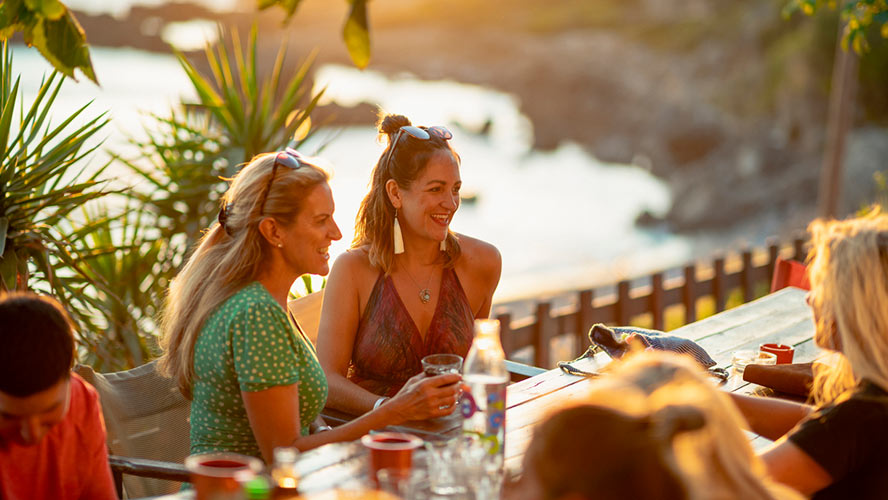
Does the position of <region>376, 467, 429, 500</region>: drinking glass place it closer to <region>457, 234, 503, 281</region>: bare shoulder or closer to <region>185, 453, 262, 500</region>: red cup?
<region>185, 453, 262, 500</region>: red cup

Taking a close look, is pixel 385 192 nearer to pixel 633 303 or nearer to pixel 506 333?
pixel 506 333

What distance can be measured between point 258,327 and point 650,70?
80.4ft

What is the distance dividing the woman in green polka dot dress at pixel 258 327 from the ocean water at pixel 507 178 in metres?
1.00

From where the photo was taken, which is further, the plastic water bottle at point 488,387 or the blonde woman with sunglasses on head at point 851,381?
the plastic water bottle at point 488,387

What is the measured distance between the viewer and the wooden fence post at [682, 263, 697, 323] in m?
5.59

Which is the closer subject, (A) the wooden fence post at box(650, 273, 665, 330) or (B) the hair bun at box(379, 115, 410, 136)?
(B) the hair bun at box(379, 115, 410, 136)

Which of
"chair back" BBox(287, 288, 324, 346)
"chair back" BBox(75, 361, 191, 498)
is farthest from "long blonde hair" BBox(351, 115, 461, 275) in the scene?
"chair back" BBox(75, 361, 191, 498)

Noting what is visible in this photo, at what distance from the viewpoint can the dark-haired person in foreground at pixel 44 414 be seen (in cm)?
162

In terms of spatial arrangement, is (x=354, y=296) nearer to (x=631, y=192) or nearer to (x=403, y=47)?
(x=631, y=192)

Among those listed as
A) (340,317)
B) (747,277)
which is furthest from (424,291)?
(747,277)

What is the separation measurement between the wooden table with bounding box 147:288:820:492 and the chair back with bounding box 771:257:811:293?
0.18ft

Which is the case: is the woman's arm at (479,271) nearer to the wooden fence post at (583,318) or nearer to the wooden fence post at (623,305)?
the wooden fence post at (583,318)

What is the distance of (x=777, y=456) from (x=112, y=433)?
6.03 ft

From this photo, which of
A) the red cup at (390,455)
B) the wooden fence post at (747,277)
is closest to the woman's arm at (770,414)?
the red cup at (390,455)
